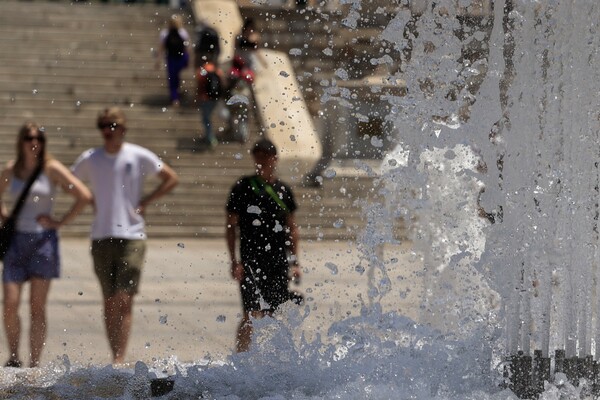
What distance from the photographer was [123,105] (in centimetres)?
1992

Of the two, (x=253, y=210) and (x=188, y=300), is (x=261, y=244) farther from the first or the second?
(x=188, y=300)

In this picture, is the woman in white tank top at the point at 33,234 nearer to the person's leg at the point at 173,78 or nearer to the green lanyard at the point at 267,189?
→ the green lanyard at the point at 267,189

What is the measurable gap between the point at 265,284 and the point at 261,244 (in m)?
0.21

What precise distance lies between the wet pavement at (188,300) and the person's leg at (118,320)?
0.40m

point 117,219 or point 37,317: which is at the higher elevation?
point 117,219

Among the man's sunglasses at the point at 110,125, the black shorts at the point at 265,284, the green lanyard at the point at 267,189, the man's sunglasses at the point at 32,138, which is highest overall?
the man's sunglasses at the point at 110,125

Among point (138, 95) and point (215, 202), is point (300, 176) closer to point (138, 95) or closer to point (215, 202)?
point (215, 202)

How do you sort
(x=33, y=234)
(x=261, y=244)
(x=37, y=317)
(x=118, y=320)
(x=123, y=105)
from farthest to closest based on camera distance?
(x=123, y=105) < (x=33, y=234) < (x=37, y=317) < (x=118, y=320) < (x=261, y=244)

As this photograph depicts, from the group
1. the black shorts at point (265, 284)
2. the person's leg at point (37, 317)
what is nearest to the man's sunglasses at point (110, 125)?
the person's leg at point (37, 317)

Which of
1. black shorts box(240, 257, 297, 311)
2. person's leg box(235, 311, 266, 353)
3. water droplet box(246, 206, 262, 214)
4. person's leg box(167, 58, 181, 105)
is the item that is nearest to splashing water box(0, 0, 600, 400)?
person's leg box(235, 311, 266, 353)

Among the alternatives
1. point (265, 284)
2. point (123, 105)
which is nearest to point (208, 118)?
point (123, 105)

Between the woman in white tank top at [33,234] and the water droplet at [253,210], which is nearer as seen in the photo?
the water droplet at [253,210]

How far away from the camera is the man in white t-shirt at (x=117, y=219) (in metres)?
7.84

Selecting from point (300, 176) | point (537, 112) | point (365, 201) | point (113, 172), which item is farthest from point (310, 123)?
point (537, 112)
